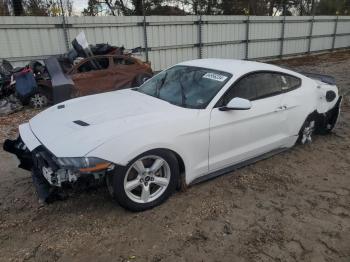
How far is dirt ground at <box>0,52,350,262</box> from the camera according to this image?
2.93 metres

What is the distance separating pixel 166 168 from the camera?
11.5ft

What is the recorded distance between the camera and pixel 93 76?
886cm

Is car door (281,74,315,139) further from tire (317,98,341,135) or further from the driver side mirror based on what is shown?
the driver side mirror

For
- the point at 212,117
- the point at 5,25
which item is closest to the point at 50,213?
the point at 212,117

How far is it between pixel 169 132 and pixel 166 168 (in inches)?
15.3

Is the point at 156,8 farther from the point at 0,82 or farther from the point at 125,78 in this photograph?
the point at 0,82

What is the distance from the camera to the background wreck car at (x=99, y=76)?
8570mm

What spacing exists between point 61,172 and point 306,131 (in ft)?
12.2

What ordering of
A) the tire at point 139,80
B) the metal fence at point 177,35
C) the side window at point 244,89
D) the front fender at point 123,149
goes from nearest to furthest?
the front fender at point 123,149 → the side window at point 244,89 → the tire at point 139,80 → the metal fence at point 177,35

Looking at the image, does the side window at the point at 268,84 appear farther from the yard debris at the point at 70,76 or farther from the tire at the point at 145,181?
the yard debris at the point at 70,76

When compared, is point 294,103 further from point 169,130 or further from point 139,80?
point 139,80

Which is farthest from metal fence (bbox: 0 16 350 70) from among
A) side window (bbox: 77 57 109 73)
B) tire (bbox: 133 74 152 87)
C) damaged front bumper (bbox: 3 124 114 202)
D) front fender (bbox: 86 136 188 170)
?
front fender (bbox: 86 136 188 170)

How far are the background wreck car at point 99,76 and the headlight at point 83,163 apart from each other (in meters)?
5.60

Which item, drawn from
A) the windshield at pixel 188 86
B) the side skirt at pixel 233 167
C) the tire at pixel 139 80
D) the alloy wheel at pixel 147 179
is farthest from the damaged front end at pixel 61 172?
the tire at pixel 139 80
